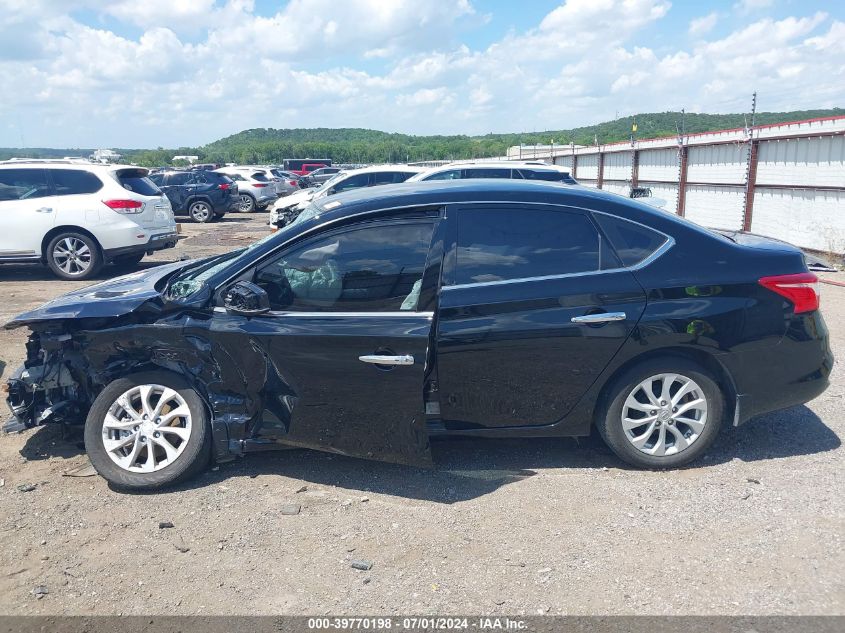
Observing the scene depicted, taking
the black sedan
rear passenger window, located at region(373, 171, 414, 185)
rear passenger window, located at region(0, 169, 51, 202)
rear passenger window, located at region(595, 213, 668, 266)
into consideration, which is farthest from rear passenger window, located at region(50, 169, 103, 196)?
rear passenger window, located at region(595, 213, 668, 266)

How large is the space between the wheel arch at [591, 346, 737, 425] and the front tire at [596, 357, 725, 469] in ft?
0.07

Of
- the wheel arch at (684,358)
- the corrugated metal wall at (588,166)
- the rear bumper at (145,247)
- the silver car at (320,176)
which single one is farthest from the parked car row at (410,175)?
the silver car at (320,176)

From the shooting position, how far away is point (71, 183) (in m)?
11.5

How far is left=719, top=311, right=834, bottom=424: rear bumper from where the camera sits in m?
4.41

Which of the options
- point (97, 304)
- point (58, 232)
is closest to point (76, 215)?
point (58, 232)

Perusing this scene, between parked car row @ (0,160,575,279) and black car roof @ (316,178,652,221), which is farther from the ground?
black car roof @ (316,178,652,221)

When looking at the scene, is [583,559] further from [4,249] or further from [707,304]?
[4,249]

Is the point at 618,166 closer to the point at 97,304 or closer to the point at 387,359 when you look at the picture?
the point at 387,359

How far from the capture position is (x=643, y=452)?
175 inches

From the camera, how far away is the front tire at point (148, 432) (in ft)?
14.1

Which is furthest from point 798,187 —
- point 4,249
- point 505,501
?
point 4,249

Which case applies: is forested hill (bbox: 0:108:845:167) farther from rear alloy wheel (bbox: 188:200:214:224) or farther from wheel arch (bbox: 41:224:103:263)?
wheel arch (bbox: 41:224:103:263)

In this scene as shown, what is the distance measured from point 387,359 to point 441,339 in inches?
13.1

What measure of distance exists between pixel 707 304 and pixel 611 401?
0.81 m
